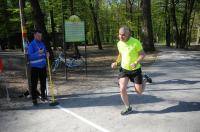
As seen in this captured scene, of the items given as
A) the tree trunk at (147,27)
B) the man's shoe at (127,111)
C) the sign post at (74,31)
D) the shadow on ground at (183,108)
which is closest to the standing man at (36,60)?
the man's shoe at (127,111)

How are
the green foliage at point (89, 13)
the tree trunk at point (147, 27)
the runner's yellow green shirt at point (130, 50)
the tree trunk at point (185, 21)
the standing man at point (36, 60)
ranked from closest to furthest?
1. the runner's yellow green shirt at point (130, 50)
2. the standing man at point (36, 60)
3. the tree trunk at point (147, 27)
4. the green foliage at point (89, 13)
5. the tree trunk at point (185, 21)

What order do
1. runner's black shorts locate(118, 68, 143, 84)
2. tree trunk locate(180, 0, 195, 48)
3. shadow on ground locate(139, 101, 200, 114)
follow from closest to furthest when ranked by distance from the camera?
runner's black shorts locate(118, 68, 143, 84), shadow on ground locate(139, 101, 200, 114), tree trunk locate(180, 0, 195, 48)

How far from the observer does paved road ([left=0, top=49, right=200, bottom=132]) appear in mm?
7125

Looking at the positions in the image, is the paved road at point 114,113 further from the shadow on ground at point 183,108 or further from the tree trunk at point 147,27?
the tree trunk at point 147,27

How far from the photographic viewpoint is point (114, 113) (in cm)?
818

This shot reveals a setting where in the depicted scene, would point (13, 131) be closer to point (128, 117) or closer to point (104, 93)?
point (128, 117)

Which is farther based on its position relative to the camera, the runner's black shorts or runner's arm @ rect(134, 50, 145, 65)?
the runner's black shorts

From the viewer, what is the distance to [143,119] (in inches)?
296

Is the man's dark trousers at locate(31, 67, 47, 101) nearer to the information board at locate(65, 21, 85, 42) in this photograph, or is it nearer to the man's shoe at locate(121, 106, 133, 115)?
the man's shoe at locate(121, 106, 133, 115)

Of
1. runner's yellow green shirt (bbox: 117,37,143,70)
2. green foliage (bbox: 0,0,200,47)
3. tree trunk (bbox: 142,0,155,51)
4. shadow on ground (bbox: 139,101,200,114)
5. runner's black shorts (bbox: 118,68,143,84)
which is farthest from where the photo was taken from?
green foliage (bbox: 0,0,200,47)

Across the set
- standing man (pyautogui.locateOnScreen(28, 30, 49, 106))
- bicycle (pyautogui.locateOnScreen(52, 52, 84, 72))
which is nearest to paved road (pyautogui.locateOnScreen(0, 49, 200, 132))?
standing man (pyautogui.locateOnScreen(28, 30, 49, 106))

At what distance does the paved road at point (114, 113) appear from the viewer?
23.4 feet

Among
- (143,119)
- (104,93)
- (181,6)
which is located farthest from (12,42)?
(143,119)

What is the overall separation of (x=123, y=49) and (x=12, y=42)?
44.5 metres
